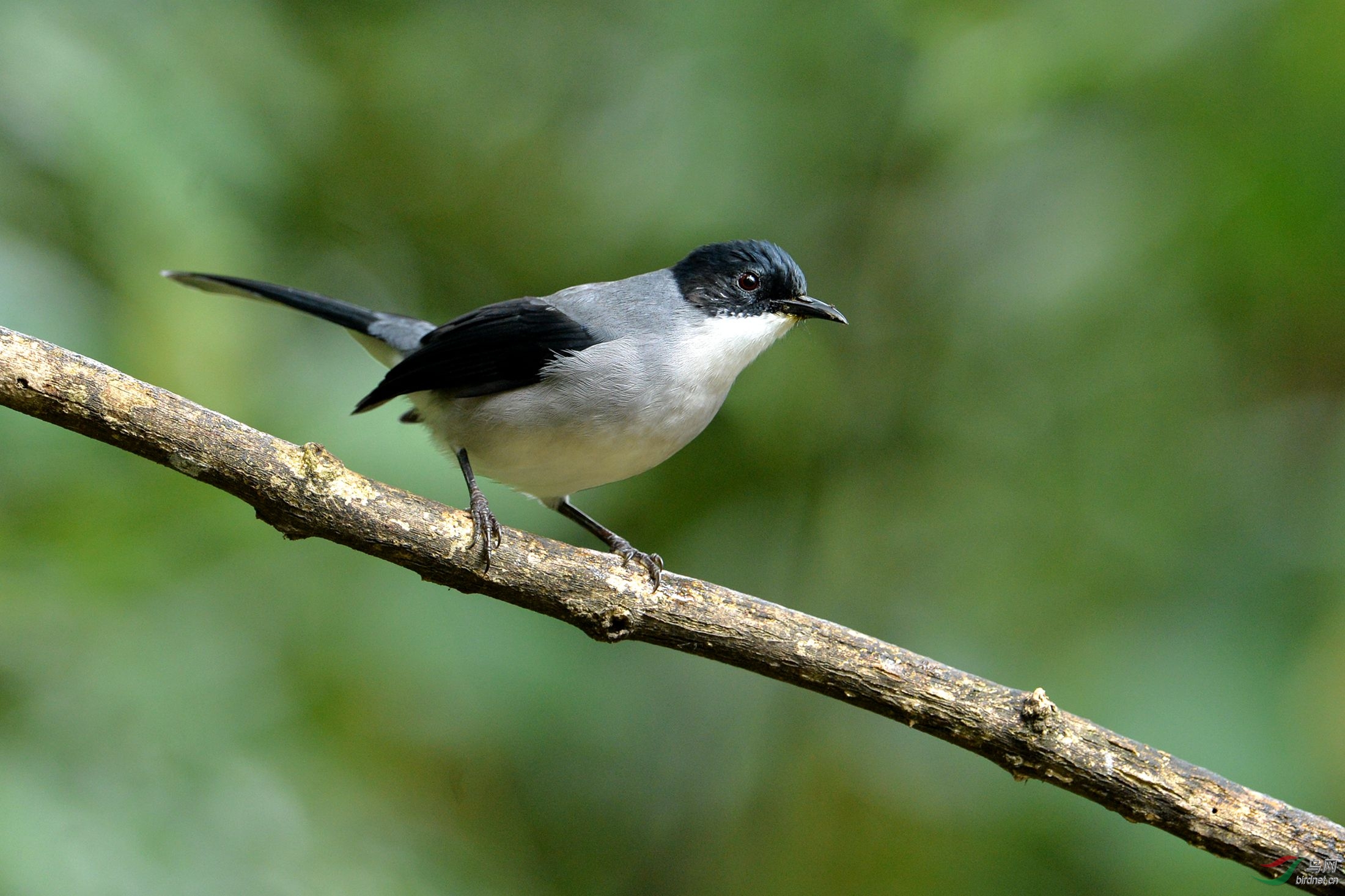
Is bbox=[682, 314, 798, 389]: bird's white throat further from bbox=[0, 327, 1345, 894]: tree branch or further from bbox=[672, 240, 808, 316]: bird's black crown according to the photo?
bbox=[0, 327, 1345, 894]: tree branch

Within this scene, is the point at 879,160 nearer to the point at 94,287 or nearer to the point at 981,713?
the point at 981,713

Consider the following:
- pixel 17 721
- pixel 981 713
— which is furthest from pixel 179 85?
pixel 981 713

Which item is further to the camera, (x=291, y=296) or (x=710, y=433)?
(x=710, y=433)

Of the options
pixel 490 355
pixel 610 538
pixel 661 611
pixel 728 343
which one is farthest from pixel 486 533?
pixel 728 343

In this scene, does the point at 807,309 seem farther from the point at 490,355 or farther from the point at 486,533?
the point at 486,533

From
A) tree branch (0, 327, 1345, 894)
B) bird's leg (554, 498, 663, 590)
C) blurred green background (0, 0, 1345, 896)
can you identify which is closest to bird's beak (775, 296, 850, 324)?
blurred green background (0, 0, 1345, 896)

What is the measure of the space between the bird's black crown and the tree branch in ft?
4.23

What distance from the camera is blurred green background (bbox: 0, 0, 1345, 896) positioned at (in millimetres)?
3428

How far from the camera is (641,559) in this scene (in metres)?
3.49

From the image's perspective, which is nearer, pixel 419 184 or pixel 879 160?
pixel 879 160

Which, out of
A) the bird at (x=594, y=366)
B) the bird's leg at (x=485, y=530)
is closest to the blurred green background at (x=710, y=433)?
the bird at (x=594, y=366)

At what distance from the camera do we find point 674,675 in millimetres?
4488

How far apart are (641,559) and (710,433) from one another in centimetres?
127

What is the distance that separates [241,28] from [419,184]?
1.07 metres
